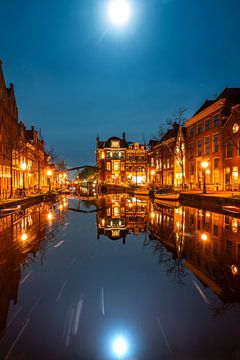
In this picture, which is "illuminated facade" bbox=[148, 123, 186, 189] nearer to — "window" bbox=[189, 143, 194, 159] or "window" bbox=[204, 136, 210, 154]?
"window" bbox=[189, 143, 194, 159]

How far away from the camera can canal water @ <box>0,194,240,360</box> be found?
4613 mm

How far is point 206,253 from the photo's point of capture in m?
10.4

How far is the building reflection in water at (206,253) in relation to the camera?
24.4 ft

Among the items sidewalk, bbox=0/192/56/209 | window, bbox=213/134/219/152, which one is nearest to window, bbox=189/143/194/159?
window, bbox=213/134/219/152

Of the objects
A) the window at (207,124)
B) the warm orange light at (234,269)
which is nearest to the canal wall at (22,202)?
the warm orange light at (234,269)

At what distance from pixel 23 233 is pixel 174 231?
779cm

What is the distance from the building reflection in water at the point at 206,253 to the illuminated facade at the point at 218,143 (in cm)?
2337

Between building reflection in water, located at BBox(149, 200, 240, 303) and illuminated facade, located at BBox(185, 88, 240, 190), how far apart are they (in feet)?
76.7

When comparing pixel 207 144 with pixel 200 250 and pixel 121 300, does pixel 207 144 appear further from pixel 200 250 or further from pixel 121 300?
pixel 121 300

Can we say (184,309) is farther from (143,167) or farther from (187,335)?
(143,167)


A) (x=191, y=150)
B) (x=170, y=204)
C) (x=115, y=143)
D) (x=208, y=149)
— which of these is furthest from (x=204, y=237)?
(x=115, y=143)

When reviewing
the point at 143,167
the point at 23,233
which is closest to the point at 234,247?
the point at 23,233

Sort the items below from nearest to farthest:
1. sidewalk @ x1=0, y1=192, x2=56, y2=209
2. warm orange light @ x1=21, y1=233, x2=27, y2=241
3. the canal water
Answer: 1. the canal water
2. warm orange light @ x1=21, y1=233, x2=27, y2=241
3. sidewalk @ x1=0, y1=192, x2=56, y2=209

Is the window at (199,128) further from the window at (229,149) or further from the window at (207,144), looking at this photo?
the window at (229,149)
